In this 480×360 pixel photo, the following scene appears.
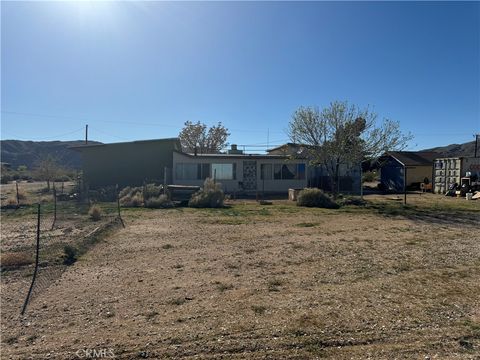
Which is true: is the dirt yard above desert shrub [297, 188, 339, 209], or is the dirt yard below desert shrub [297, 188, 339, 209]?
below

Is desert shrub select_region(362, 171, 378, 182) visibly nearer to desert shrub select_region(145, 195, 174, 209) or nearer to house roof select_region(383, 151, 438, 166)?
house roof select_region(383, 151, 438, 166)

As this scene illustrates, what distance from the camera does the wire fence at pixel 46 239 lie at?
6.83 metres

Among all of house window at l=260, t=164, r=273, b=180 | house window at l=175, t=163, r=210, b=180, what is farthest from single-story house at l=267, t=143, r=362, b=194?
house window at l=175, t=163, r=210, b=180

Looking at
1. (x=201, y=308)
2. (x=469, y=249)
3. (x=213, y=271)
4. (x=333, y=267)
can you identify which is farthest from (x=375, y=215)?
(x=201, y=308)

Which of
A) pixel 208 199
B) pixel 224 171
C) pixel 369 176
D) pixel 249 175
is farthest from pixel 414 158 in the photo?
pixel 208 199

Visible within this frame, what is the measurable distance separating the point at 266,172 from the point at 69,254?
70.9 feet

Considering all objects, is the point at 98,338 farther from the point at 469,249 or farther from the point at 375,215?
the point at 375,215

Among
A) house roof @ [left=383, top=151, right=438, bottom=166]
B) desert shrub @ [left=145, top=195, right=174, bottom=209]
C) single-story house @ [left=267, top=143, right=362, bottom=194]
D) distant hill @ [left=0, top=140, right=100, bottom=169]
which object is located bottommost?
desert shrub @ [left=145, top=195, right=174, bottom=209]

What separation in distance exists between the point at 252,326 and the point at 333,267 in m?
3.15

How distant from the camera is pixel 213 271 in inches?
276

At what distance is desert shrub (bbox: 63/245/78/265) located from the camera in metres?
7.61

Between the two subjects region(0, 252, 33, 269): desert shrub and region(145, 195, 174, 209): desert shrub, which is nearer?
region(0, 252, 33, 269): desert shrub

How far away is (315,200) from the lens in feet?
62.9

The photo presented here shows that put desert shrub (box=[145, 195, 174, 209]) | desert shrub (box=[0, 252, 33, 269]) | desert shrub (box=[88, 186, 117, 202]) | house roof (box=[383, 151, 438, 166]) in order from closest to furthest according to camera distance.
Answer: desert shrub (box=[0, 252, 33, 269]) → desert shrub (box=[145, 195, 174, 209]) → desert shrub (box=[88, 186, 117, 202]) → house roof (box=[383, 151, 438, 166])
